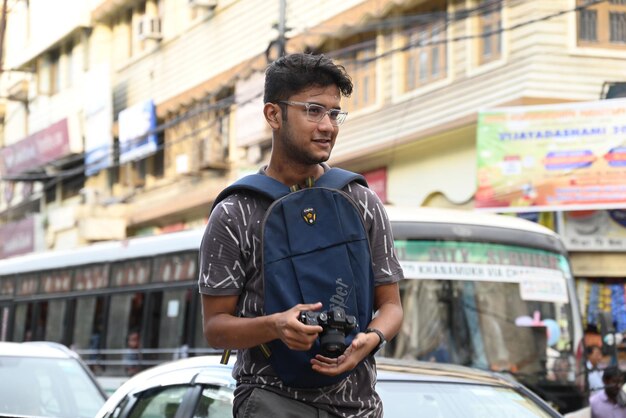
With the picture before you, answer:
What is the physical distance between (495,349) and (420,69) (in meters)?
10.8

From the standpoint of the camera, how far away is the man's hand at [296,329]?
3.61m

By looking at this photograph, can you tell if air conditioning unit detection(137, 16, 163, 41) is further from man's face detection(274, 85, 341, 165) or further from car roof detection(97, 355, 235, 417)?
man's face detection(274, 85, 341, 165)

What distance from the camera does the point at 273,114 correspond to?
4.07m

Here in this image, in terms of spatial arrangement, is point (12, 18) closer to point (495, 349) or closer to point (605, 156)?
point (605, 156)

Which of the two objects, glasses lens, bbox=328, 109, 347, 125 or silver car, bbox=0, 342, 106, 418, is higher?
glasses lens, bbox=328, 109, 347, 125

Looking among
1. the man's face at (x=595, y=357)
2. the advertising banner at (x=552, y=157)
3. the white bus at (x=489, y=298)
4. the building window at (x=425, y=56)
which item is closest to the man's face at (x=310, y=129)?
the white bus at (x=489, y=298)

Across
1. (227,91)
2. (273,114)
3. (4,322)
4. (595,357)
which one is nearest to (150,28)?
(227,91)

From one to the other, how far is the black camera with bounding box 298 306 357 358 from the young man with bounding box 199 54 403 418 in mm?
216

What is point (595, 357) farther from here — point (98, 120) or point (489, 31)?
point (98, 120)

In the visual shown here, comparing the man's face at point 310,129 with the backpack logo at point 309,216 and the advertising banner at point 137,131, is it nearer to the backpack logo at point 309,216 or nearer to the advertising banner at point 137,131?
the backpack logo at point 309,216

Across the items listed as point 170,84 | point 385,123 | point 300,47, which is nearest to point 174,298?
point 385,123

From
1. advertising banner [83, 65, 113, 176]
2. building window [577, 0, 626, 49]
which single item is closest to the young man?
building window [577, 0, 626, 49]

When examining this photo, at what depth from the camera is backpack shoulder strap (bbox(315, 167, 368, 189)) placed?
4008mm

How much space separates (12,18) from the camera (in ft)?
162
